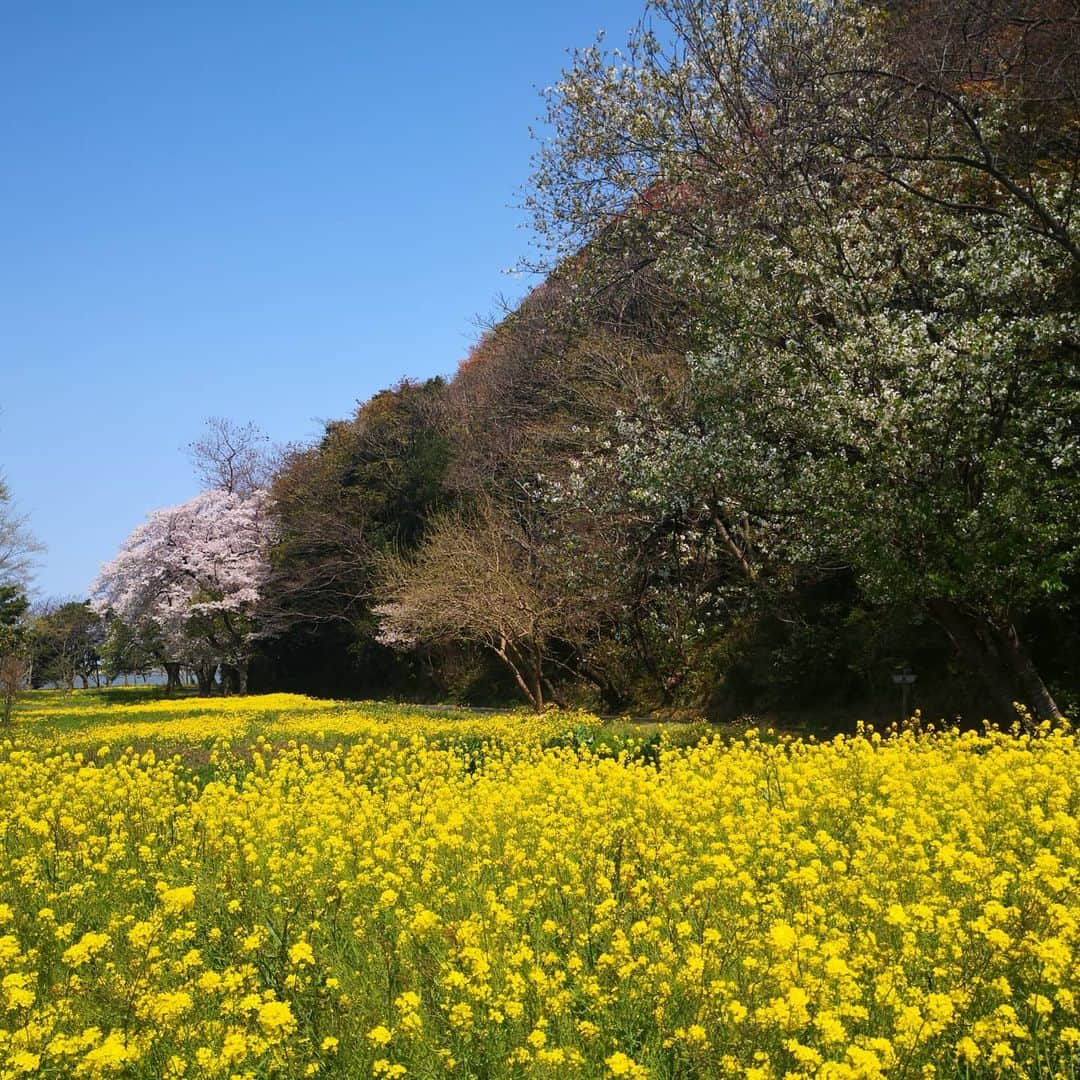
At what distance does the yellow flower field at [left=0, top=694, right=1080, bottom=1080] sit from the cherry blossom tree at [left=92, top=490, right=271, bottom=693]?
38.0 meters

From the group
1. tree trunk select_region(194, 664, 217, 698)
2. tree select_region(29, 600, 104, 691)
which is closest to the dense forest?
tree trunk select_region(194, 664, 217, 698)

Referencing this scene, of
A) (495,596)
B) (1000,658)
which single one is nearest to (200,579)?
(495,596)

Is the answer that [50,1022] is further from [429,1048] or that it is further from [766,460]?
[766,460]

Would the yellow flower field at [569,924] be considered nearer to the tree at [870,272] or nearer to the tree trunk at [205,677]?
the tree at [870,272]

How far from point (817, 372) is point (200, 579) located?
1527 inches

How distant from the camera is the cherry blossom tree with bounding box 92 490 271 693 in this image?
4634 centimetres

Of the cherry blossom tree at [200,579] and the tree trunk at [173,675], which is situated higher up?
the cherry blossom tree at [200,579]

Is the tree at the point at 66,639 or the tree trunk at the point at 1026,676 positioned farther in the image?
the tree at the point at 66,639

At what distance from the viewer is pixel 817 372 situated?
13.8 metres

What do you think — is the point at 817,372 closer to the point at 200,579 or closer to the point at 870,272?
the point at 870,272

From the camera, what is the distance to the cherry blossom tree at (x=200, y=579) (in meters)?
46.3

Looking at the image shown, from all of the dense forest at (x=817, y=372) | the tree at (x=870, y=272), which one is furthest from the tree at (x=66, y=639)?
the tree at (x=870, y=272)

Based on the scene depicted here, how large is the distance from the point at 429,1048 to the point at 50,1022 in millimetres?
1574

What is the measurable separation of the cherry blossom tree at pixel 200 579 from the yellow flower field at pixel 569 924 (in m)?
38.0
